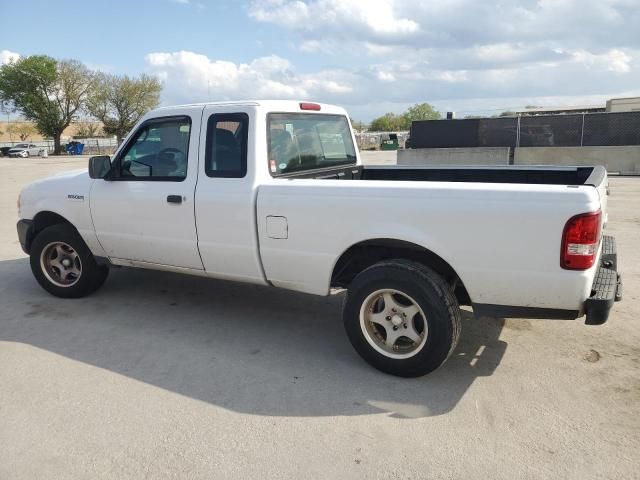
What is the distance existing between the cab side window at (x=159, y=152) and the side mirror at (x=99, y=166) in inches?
4.7

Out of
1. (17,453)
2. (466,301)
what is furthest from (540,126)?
(17,453)

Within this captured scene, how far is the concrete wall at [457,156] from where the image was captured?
55.1 ft

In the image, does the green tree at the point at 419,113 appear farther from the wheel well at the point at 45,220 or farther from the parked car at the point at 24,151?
the wheel well at the point at 45,220

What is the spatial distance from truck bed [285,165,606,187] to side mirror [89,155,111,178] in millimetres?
1732

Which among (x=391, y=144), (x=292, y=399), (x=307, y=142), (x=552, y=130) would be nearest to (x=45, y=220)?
(x=307, y=142)

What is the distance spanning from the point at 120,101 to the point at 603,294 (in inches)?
2828

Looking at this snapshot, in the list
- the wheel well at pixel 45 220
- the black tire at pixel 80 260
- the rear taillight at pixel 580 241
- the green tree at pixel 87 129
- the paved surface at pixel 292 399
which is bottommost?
the paved surface at pixel 292 399

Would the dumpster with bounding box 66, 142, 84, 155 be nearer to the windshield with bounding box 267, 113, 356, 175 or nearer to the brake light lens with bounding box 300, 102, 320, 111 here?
the windshield with bounding box 267, 113, 356, 175

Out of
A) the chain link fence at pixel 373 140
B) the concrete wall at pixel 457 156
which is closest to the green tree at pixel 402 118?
the chain link fence at pixel 373 140

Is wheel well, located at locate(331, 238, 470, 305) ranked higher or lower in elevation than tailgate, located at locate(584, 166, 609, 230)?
lower

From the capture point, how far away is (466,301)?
3.73 m

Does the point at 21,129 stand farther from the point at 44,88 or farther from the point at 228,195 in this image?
the point at 228,195

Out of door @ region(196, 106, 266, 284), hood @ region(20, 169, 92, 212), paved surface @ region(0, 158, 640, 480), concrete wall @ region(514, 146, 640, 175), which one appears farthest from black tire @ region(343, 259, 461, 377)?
concrete wall @ region(514, 146, 640, 175)

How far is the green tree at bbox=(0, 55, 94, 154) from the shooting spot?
62312 mm
